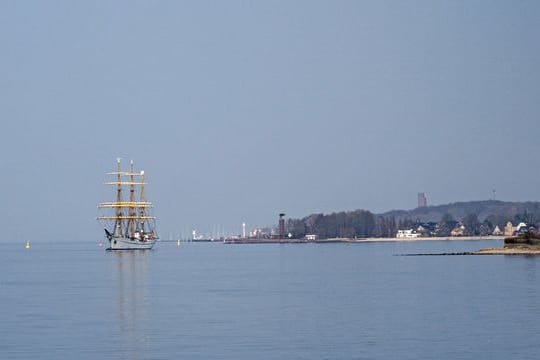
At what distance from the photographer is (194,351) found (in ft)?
132

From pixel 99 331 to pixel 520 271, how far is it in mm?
63087

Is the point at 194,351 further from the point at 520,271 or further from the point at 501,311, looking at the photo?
the point at 520,271

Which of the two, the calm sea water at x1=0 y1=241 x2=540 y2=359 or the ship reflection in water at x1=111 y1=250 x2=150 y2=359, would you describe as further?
the ship reflection in water at x1=111 y1=250 x2=150 y2=359

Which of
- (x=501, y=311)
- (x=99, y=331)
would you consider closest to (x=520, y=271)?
(x=501, y=311)

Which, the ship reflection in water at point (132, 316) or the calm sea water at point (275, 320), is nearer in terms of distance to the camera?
the calm sea water at point (275, 320)

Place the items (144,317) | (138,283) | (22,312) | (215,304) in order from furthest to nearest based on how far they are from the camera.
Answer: (138,283) → (215,304) → (22,312) → (144,317)

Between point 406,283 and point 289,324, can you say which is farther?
point 406,283

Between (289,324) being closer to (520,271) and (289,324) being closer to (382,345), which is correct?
(382,345)

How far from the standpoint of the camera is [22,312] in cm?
5822

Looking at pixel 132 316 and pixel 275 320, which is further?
pixel 132 316

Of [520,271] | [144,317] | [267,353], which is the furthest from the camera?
[520,271]

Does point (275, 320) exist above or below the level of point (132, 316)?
below

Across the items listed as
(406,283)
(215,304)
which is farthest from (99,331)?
(406,283)

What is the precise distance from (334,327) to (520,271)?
57.5m
